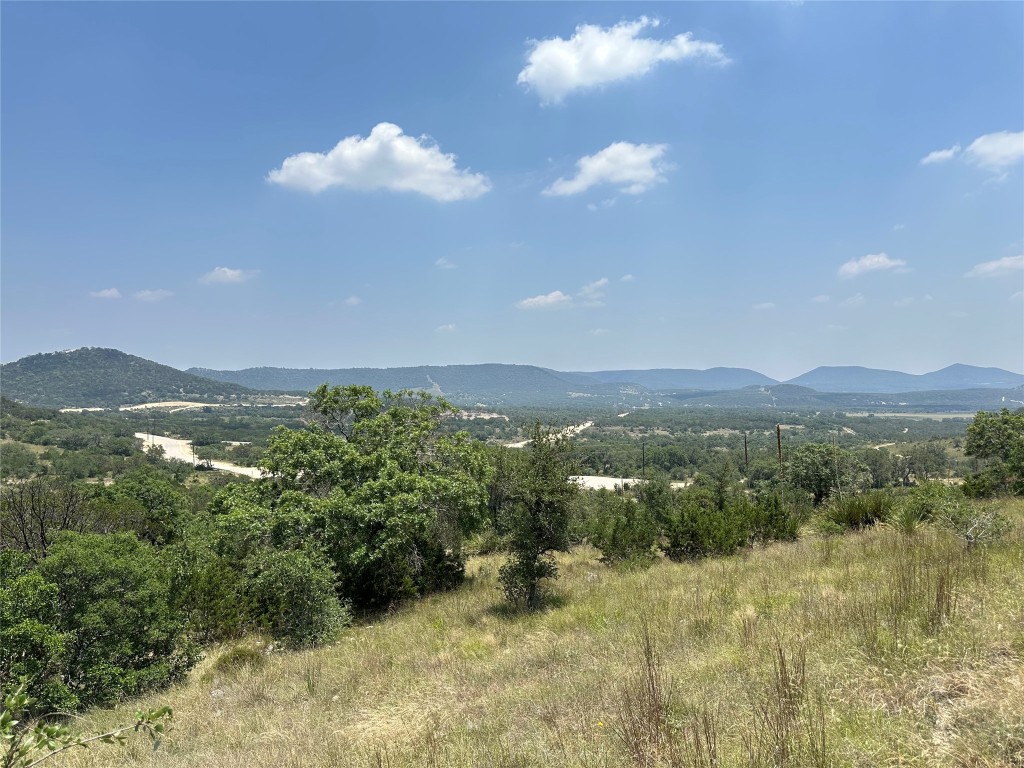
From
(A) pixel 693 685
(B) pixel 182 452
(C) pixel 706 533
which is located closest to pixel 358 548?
(C) pixel 706 533

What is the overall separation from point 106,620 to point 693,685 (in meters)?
11.8

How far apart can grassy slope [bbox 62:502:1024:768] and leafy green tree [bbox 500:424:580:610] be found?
Result: 161cm

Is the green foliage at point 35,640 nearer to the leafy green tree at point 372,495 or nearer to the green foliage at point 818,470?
the leafy green tree at point 372,495

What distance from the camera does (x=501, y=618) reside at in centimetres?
1181

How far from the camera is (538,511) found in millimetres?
11867

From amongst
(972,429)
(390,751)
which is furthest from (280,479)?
(972,429)

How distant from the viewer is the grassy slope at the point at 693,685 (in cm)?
374

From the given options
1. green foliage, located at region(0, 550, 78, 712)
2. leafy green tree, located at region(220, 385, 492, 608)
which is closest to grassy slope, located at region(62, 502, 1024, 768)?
green foliage, located at region(0, 550, 78, 712)

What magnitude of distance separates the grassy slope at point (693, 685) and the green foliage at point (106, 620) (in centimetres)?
137

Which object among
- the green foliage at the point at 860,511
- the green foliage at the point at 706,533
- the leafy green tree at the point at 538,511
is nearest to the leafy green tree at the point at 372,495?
the leafy green tree at the point at 538,511

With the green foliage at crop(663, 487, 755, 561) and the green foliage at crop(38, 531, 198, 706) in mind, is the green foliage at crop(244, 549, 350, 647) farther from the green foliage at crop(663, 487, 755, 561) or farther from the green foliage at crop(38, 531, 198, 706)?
the green foliage at crop(663, 487, 755, 561)

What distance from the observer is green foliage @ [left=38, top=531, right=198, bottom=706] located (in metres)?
10.1

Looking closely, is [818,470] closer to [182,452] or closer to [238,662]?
[238,662]

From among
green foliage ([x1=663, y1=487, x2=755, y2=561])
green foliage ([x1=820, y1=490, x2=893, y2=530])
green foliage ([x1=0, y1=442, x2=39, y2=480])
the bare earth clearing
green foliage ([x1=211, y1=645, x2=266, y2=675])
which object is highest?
green foliage ([x1=820, y1=490, x2=893, y2=530])
